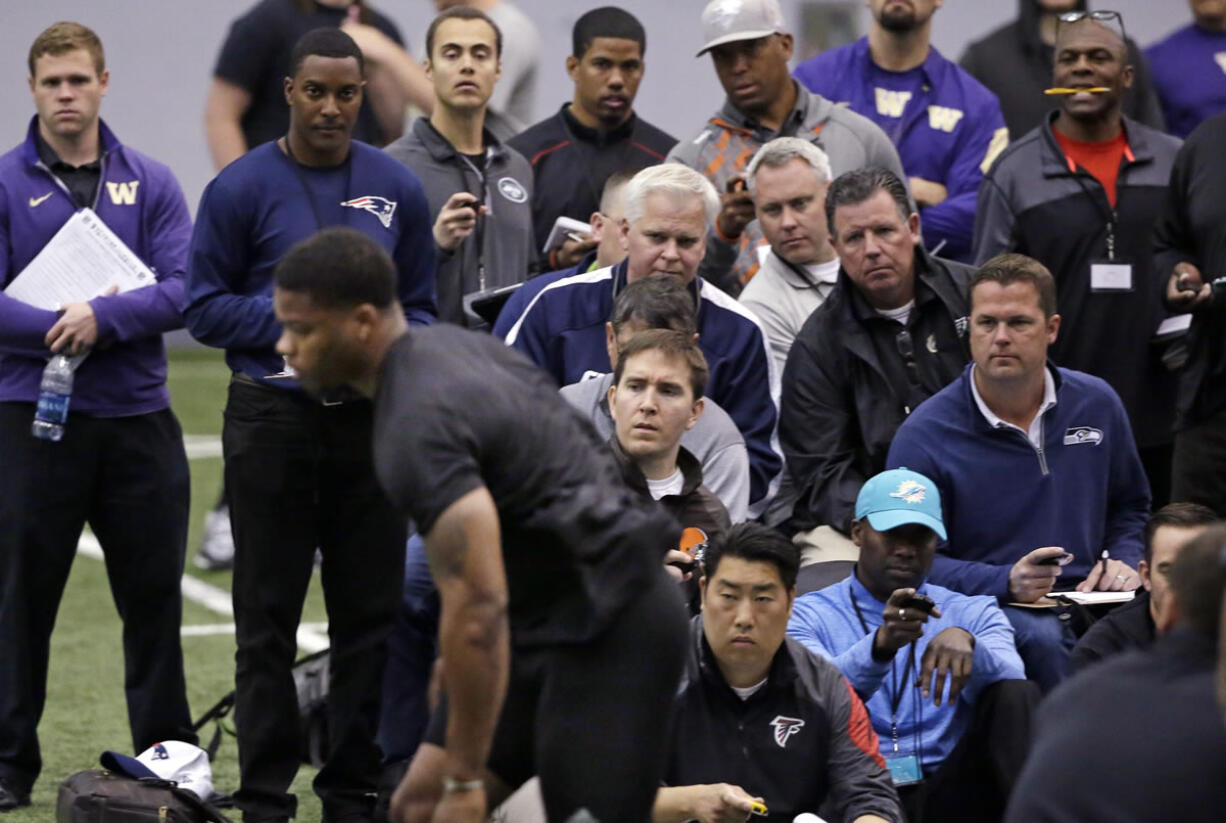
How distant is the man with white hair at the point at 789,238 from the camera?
6.28m

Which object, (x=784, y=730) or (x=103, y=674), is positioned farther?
(x=103, y=674)

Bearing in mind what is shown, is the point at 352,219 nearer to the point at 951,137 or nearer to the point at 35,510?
the point at 35,510

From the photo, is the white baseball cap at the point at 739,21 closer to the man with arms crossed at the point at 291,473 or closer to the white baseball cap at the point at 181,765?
the man with arms crossed at the point at 291,473

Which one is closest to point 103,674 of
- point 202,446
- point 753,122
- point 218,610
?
point 218,610

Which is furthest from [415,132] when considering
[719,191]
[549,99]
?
[549,99]

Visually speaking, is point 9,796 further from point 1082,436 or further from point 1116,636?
point 1082,436

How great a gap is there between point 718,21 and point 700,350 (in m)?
1.65

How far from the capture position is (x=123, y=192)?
5910 mm

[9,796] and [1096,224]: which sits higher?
[1096,224]

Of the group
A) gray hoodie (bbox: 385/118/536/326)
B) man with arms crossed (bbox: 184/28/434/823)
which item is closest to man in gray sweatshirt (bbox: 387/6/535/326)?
gray hoodie (bbox: 385/118/536/326)

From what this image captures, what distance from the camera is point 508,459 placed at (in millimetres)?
3643

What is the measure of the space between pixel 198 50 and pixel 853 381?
10.6 metres

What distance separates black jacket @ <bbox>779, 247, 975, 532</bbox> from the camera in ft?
19.4

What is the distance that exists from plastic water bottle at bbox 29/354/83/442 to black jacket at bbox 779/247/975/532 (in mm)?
2191
